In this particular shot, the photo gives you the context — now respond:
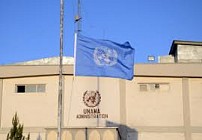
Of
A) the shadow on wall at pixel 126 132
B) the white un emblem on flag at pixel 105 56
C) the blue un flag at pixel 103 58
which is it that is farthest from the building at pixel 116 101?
the white un emblem on flag at pixel 105 56

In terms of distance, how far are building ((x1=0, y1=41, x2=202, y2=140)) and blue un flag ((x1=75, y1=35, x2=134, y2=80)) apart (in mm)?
11905

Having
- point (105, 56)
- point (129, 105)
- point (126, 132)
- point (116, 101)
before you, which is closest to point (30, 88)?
point (116, 101)

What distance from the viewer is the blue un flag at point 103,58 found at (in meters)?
17.9

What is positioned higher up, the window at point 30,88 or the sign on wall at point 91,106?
the window at point 30,88

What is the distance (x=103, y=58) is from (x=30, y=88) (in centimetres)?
1390

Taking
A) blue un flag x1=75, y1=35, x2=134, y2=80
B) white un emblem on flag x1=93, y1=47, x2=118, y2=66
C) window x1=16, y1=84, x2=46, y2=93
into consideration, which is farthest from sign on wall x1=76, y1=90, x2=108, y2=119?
white un emblem on flag x1=93, y1=47, x2=118, y2=66

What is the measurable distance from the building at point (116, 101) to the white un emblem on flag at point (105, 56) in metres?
12.1

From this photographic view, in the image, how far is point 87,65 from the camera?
18.0 m

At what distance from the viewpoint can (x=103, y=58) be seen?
1838 centimetres

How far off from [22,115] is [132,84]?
24.8 feet

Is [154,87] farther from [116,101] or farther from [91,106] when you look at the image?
[91,106]

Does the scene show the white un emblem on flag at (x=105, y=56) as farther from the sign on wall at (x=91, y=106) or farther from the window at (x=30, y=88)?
the window at (x=30, y=88)

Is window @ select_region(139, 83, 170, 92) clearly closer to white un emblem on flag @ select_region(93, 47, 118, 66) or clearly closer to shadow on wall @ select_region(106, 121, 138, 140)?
shadow on wall @ select_region(106, 121, 138, 140)

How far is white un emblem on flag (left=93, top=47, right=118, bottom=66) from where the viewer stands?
59.8ft
